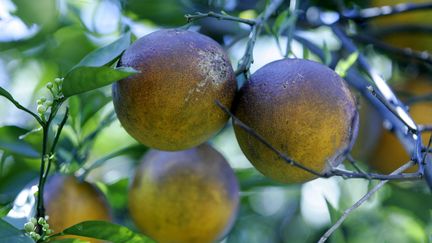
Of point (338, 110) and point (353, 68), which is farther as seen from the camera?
point (353, 68)

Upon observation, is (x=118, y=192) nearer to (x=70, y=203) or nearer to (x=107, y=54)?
(x=70, y=203)

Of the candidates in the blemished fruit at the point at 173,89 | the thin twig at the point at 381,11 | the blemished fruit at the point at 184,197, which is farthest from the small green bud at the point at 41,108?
the thin twig at the point at 381,11

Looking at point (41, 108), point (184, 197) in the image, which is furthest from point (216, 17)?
point (184, 197)

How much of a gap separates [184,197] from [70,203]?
0.24 meters

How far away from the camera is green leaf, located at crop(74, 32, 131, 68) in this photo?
1.19 meters

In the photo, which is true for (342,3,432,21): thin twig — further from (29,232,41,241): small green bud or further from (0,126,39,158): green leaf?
(29,232,41,241): small green bud

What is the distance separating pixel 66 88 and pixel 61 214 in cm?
39

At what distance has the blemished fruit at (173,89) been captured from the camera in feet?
3.73

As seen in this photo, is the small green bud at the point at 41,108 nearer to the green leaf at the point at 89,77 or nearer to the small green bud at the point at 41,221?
the green leaf at the point at 89,77

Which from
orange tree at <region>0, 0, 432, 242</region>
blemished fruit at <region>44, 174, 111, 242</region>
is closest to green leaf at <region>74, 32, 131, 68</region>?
orange tree at <region>0, 0, 432, 242</region>

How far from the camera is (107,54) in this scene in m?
1.21

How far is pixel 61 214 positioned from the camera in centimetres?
144

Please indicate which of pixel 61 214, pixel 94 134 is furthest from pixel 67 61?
Result: pixel 61 214

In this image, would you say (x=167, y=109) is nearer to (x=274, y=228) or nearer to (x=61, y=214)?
(x=61, y=214)
